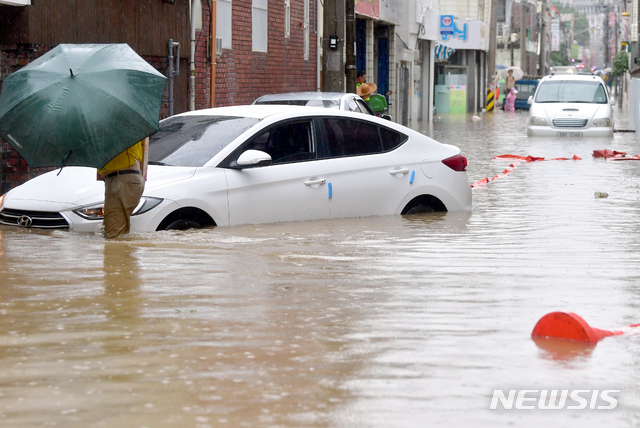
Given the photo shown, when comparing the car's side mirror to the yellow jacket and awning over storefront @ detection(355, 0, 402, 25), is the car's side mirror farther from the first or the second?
awning over storefront @ detection(355, 0, 402, 25)

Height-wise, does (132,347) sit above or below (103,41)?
below

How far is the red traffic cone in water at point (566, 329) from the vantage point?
16.9ft

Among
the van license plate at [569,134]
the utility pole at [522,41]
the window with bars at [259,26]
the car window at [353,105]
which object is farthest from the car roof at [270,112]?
the utility pole at [522,41]

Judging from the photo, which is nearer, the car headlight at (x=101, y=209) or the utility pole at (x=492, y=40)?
the car headlight at (x=101, y=209)

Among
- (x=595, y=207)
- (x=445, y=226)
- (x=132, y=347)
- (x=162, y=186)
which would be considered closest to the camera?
(x=132, y=347)

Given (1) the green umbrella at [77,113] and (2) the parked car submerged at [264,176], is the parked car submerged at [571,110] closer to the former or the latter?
(2) the parked car submerged at [264,176]

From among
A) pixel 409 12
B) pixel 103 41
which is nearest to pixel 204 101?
pixel 103 41

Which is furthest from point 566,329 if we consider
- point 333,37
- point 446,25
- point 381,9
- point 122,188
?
point 446,25

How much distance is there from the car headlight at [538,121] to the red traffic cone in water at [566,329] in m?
21.7

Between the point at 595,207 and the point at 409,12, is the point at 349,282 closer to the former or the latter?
the point at 595,207

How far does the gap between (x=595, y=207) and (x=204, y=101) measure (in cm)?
876

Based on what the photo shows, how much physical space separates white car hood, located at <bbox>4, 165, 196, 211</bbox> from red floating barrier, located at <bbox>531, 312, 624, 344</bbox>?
3965 mm

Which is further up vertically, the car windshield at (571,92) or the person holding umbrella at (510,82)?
the person holding umbrella at (510,82)

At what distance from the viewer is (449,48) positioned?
53.5m
